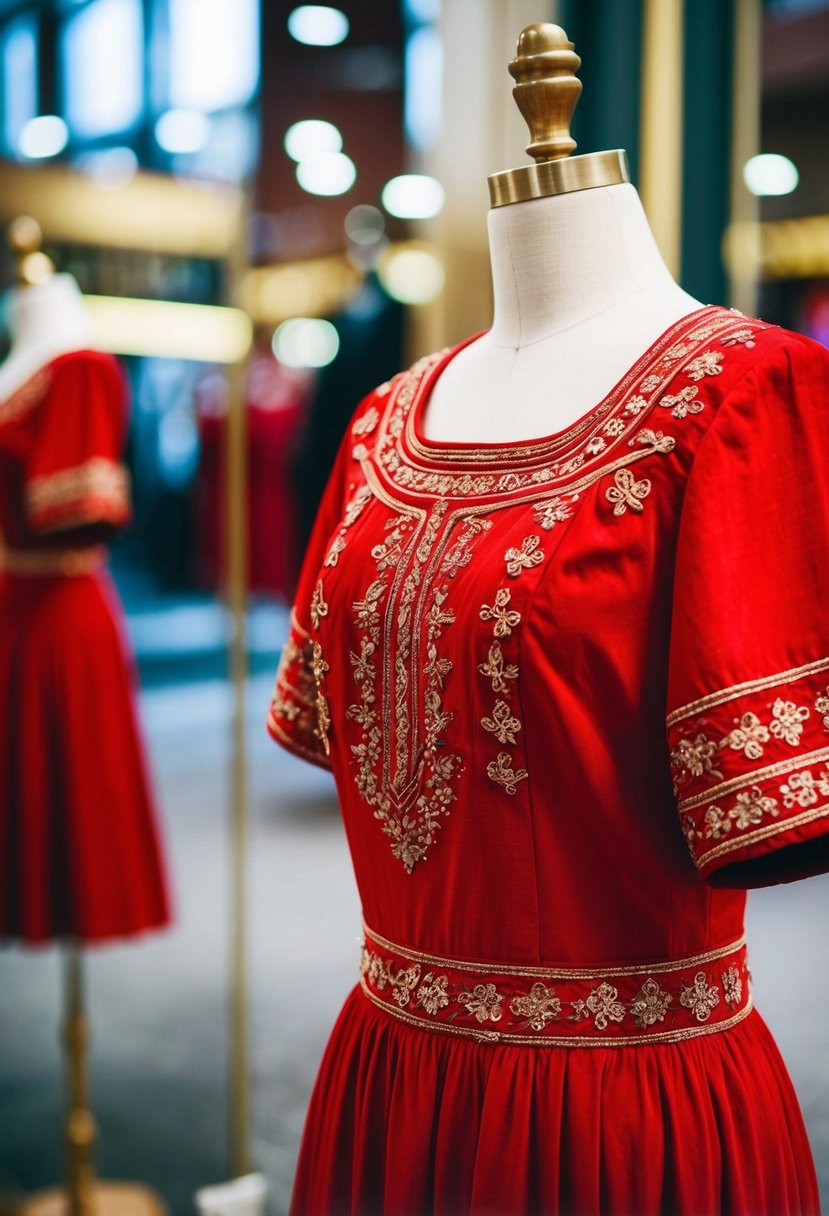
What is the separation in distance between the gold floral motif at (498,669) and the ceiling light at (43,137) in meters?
2.03

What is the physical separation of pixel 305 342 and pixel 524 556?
158cm

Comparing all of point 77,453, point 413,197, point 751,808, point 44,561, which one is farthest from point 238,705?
point 751,808

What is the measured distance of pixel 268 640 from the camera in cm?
239

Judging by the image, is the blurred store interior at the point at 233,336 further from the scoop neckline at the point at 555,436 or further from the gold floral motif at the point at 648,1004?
the gold floral motif at the point at 648,1004

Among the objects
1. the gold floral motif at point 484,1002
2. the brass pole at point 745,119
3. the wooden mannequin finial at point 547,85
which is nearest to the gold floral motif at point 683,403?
the wooden mannequin finial at point 547,85

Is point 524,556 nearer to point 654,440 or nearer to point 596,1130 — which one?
point 654,440

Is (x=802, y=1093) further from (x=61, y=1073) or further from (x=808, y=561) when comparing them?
(x=61, y=1073)

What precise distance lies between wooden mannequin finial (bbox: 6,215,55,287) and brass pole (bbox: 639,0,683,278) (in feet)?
4.08

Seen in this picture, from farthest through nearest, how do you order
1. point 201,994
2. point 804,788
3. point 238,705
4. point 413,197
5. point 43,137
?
1. point 201,994
2. point 43,137
3. point 238,705
4. point 413,197
5. point 804,788

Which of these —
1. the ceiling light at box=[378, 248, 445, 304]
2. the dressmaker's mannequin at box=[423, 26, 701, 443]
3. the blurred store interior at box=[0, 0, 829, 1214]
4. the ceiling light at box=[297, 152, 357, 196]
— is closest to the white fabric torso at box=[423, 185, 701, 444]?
the dressmaker's mannequin at box=[423, 26, 701, 443]

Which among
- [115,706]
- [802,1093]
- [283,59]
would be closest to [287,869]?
[115,706]

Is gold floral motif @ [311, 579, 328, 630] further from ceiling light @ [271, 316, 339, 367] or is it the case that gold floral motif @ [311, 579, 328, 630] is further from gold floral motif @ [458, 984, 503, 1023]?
ceiling light @ [271, 316, 339, 367]

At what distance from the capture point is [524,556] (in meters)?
0.96

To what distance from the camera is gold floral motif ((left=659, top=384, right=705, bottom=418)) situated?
938 mm
